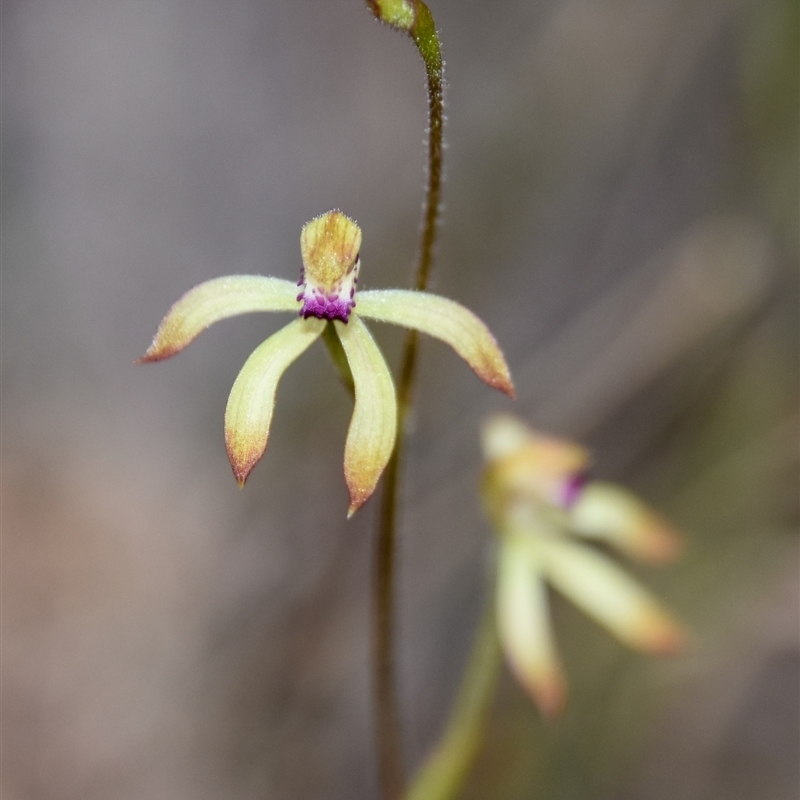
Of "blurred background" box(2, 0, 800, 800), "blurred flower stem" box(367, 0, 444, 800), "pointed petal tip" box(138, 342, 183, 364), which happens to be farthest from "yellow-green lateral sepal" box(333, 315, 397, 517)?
"blurred background" box(2, 0, 800, 800)

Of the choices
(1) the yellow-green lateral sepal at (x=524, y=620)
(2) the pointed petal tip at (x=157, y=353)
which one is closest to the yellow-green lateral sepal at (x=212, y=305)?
(2) the pointed petal tip at (x=157, y=353)

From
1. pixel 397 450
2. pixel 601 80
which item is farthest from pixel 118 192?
pixel 397 450

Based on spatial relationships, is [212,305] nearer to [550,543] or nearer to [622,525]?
[550,543]

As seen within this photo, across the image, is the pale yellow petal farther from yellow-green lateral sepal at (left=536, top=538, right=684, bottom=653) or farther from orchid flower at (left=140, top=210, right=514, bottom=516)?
orchid flower at (left=140, top=210, right=514, bottom=516)

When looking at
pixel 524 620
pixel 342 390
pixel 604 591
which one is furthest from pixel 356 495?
pixel 342 390

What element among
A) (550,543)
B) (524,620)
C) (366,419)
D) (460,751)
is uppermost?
(366,419)

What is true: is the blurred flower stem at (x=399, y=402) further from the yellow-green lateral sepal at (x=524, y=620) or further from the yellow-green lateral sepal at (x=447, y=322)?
the yellow-green lateral sepal at (x=524, y=620)
